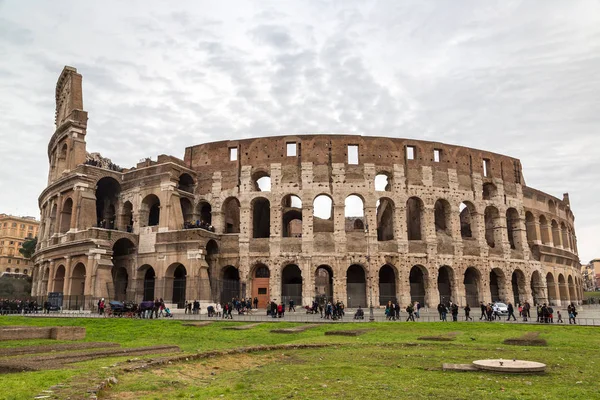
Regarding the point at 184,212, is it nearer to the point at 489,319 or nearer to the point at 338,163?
the point at 338,163

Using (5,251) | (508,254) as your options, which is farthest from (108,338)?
(5,251)

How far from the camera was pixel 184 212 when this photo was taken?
3941 centimetres

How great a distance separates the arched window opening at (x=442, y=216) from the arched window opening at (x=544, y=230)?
12.4 m

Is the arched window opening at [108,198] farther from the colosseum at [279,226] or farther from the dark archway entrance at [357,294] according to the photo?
the dark archway entrance at [357,294]

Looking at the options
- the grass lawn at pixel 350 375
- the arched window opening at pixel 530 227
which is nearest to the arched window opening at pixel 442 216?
the arched window opening at pixel 530 227

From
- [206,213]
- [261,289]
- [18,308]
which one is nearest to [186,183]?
[206,213]

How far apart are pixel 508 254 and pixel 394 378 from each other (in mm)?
35684

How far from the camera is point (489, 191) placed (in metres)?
41.6

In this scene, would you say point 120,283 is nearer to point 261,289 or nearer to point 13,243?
point 261,289

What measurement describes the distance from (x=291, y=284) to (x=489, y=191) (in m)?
20.1

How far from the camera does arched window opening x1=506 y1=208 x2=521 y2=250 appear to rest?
42116 mm

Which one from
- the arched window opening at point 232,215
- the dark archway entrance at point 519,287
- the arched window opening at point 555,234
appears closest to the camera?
the arched window opening at point 232,215

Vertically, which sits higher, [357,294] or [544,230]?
[544,230]

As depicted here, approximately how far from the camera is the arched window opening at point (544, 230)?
45716 mm
